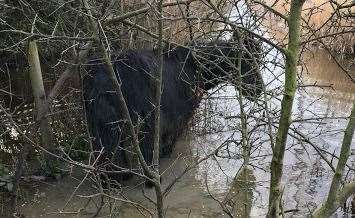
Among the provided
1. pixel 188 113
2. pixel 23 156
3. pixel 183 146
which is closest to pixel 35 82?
pixel 23 156

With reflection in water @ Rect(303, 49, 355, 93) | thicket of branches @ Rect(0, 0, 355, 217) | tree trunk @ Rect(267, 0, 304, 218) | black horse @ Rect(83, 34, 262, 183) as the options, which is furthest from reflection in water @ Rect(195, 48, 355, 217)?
reflection in water @ Rect(303, 49, 355, 93)

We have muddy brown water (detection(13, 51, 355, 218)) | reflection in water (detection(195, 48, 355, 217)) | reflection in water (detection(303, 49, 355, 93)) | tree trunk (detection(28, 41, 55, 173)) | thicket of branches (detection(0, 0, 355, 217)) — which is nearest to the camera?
thicket of branches (detection(0, 0, 355, 217))

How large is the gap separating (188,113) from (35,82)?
183 cm

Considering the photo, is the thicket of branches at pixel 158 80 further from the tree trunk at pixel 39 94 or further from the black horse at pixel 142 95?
the black horse at pixel 142 95

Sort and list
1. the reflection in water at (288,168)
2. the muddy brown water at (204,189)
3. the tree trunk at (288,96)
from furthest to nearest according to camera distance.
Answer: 1. the reflection in water at (288,168)
2. the muddy brown water at (204,189)
3. the tree trunk at (288,96)

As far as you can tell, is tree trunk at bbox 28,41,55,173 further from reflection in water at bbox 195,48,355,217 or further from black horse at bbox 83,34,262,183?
reflection in water at bbox 195,48,355,217

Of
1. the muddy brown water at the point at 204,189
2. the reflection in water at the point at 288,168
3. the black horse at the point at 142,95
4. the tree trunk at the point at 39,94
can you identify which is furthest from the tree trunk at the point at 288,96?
the tree trunk at the point at 39,94

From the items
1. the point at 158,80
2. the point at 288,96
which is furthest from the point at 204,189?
the point at 288,96

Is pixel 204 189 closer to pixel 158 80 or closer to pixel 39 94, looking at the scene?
pixel 39 94

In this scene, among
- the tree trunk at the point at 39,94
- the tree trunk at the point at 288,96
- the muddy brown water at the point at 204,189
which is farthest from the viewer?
the tree trunk at the point at 39,94

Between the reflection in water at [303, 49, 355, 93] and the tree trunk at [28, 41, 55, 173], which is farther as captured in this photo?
the reflection in water at [303, 49, 355, 93]

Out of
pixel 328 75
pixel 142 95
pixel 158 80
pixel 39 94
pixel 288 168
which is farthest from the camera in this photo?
pixel 328 75

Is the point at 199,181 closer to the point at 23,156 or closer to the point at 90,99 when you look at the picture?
the point at 90,99

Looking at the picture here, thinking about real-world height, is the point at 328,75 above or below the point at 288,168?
above
